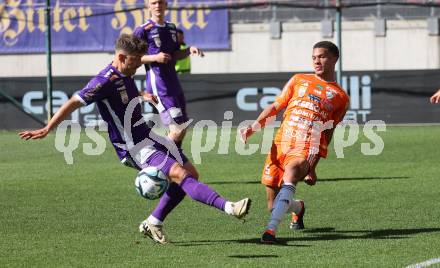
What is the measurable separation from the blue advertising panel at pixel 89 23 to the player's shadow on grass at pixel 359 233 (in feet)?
A: 61.5

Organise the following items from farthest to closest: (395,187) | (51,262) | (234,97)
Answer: (234,97) → (395,187) → (51,262)

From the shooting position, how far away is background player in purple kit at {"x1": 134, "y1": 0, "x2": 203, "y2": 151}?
11.7 meters

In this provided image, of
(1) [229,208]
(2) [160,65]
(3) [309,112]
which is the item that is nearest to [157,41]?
(2) [160,65]

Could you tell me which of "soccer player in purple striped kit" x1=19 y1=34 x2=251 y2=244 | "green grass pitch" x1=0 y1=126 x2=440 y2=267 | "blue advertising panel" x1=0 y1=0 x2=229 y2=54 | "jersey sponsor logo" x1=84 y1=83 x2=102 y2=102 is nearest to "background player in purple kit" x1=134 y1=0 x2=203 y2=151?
"green grass pitch" x1=0 y1=126 x2=440 y2=267

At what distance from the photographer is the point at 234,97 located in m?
22.7

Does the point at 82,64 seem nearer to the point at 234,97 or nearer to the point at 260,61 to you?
the point at 260,61

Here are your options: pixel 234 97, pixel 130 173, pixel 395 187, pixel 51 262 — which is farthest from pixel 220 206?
pixel 234 97

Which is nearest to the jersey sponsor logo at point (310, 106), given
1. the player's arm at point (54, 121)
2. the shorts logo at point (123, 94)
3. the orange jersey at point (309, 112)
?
the orange jersey at point (309, 112)

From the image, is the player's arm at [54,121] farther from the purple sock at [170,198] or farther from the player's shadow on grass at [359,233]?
the player's shadow on grass at [359,233]

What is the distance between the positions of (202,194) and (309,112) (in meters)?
1.33

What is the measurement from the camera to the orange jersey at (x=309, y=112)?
328 inches

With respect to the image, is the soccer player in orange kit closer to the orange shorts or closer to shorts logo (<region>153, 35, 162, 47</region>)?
the orange shorts

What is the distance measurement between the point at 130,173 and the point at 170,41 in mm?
2475

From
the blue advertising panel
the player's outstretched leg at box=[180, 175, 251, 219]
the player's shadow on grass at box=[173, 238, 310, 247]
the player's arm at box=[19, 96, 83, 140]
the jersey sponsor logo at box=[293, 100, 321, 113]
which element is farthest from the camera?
the blue advertising panel
